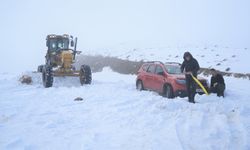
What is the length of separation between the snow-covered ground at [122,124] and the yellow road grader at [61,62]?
16.8 ft

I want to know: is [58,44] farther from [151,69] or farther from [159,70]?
[159,70]

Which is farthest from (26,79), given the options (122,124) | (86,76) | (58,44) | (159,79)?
(122,124)

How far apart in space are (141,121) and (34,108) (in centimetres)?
362

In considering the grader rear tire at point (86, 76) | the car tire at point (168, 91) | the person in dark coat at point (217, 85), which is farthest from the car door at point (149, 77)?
the grader rear tire at point (86, 76)

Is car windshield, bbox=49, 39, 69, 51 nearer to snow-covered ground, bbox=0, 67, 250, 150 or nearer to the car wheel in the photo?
the car wheel

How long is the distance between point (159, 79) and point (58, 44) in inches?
311

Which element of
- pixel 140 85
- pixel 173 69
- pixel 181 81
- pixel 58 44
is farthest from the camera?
pixel 58 44

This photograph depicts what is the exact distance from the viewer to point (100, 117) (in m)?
9.45

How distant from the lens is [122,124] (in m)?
8.63

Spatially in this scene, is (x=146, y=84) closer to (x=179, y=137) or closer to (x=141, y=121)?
(x=141, y=121)

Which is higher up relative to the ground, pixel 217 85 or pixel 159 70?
pixel 159 70

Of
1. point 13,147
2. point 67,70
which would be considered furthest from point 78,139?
point 67,70

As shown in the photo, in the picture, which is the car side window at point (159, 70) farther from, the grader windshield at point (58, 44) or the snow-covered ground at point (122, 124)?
the grader windshield at point (58, 44)


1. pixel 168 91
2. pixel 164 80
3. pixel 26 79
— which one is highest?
pixel 164 80
